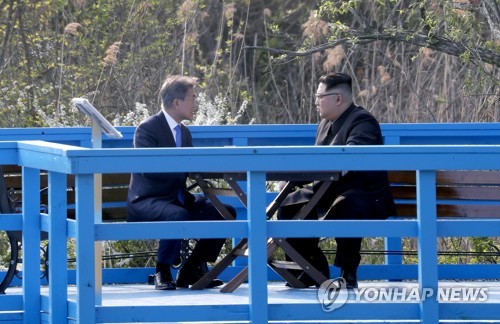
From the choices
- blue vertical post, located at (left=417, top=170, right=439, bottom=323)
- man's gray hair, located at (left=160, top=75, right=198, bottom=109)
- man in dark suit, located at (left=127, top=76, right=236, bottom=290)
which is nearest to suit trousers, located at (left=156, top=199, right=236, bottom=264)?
man in dark suit, located at (left=127, top=76, right=236, bottom=290)

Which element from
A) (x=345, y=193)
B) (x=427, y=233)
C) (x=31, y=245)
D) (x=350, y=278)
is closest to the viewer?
(x=427, y=233)

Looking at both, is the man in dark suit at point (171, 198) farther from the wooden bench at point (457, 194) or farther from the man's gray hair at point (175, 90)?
the wooden bench at point (457, 194)

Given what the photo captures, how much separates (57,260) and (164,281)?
1.21 m

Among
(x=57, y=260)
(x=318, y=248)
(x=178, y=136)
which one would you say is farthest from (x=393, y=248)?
(x=57, y=260)

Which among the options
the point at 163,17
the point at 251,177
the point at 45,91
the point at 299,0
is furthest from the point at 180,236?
the point at 299,0

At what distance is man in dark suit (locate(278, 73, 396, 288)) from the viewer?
6.58m

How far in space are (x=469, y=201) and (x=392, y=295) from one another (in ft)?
5.50

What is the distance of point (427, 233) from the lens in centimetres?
542

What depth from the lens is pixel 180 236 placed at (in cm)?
541

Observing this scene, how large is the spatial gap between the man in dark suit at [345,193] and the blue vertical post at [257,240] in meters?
1.20

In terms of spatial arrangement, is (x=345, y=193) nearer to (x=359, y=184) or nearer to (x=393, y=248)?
(x=359, y=184)

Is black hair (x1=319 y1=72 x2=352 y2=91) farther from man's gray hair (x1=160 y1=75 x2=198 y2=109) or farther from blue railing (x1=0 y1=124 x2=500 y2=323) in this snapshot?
blue railing (x1=0 y1=124 x2=500 y2=323)

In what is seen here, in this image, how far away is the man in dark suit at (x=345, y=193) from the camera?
259 inches

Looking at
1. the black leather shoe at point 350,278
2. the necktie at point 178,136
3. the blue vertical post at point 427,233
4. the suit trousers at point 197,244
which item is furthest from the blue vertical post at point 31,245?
the blue vertical post at point 427,233
